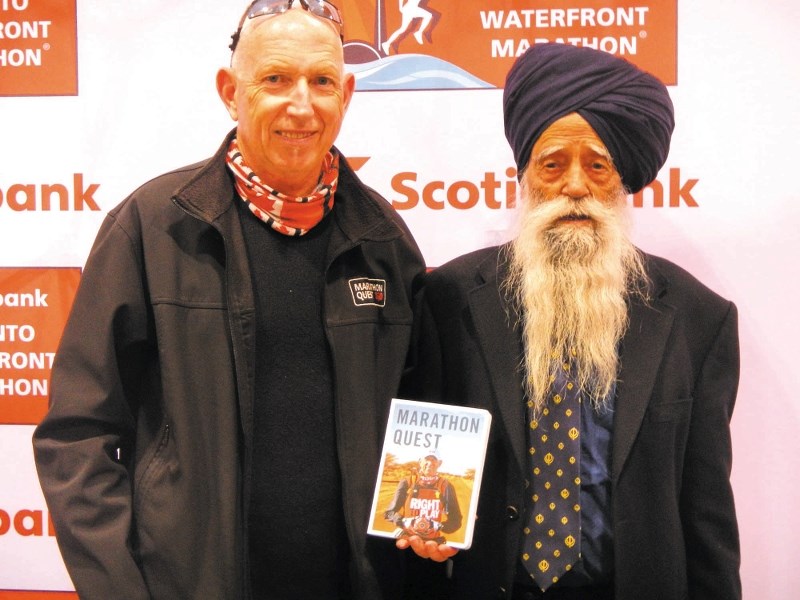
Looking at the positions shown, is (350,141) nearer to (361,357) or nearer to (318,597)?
(361,357)

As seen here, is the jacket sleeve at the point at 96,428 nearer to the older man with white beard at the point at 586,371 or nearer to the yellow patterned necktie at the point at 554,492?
the older man with white beard at the point at 586,371

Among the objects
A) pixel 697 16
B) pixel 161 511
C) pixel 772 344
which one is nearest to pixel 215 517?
pixel 161 511

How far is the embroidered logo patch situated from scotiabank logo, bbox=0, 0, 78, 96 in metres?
1.34

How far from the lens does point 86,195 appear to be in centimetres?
284

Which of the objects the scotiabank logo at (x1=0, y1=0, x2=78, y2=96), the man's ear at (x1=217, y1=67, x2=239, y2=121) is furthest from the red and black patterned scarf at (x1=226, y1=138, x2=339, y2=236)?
the scotiabank logo at (x1=0, y1=0, x2=78, y2=96)

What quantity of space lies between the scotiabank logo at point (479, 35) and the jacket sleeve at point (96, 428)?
1.15 metres

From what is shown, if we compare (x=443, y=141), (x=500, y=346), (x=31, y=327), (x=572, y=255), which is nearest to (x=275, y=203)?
(x=500, y=346)

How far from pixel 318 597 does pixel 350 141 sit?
140 cm

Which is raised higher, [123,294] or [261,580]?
[123,294]

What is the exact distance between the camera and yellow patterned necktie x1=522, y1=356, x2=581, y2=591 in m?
1.92

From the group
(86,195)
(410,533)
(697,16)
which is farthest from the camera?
(86,195)

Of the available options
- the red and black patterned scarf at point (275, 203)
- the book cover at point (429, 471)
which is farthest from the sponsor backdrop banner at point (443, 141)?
the book cover at point (429, 471)

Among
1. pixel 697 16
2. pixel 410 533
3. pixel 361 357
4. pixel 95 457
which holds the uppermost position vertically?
pixel 697 16

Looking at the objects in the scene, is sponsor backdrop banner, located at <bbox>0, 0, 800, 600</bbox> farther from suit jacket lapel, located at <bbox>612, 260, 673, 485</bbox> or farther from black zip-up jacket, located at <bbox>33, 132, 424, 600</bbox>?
black zip-up jacket, located at <bbox>33, 132, 424, 600</bbox>
